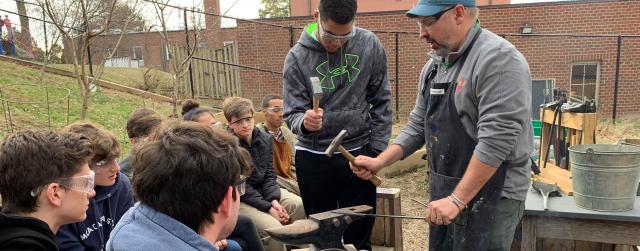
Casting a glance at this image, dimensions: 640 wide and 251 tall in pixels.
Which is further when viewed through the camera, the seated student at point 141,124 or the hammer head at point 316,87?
the seated student at point 141,124

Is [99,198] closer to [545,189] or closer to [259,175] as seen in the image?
[259,175]

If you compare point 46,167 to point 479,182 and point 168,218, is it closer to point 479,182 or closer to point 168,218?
point 168,218

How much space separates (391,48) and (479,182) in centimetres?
1164

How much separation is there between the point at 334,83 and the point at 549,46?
11536mm

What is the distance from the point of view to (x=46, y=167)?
6.34ft

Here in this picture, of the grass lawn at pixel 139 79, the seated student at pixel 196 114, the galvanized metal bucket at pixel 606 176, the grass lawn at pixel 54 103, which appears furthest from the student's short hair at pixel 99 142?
the grass lawn at pixel 139 79

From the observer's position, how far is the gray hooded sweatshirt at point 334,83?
2.73 metres

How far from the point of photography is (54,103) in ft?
27.7

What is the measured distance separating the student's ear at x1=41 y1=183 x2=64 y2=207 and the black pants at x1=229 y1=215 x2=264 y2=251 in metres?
0.74

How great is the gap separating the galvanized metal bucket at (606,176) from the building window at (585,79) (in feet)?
37.8

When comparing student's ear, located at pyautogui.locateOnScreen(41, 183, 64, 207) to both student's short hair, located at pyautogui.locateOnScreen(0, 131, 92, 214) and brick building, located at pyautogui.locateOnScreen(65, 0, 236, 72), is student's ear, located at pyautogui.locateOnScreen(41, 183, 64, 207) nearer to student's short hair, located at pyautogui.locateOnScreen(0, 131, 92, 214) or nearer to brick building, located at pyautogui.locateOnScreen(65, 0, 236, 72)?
student's short hair, located at pyautogui.locateOnScreen(0, 131, 92, 214)

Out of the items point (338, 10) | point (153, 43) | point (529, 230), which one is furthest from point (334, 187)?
point (153, 43)

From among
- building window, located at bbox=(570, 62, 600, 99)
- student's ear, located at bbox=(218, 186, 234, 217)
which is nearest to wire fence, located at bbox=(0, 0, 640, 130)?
building window, located at bbox=(570, 62, 600, 99)

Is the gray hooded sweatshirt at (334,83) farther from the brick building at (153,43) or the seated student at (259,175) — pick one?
the brick building at (153,43)
